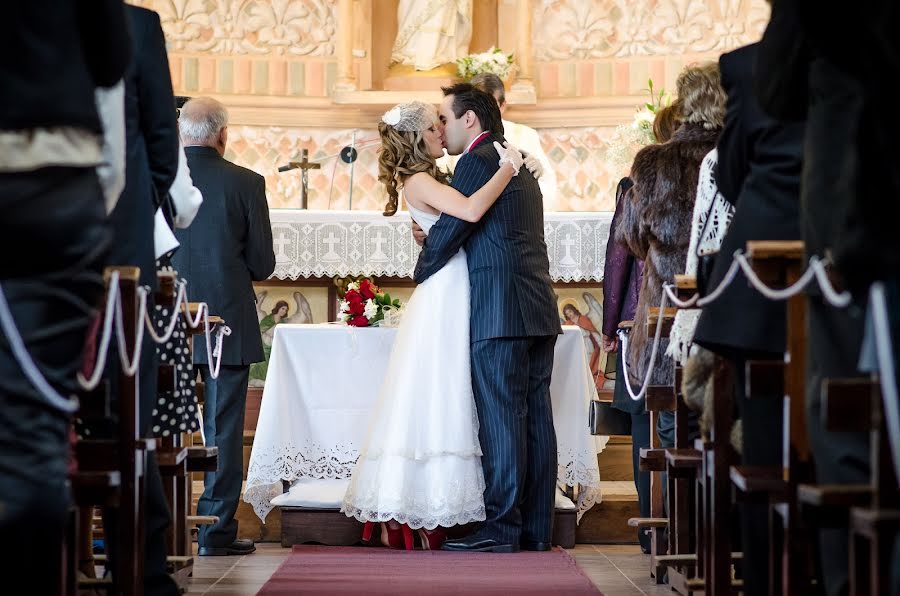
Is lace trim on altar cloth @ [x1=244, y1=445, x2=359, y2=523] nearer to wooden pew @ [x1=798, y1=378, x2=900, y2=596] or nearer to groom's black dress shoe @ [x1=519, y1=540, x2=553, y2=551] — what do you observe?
groom's black dress shoe @ [x1=519, y1=540, x2=553, y2=551]

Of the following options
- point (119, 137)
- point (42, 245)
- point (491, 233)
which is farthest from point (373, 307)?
point (42, 245)

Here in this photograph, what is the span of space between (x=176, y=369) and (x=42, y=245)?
2.03m

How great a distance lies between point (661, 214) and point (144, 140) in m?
2.07

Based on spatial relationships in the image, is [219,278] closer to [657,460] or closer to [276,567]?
[276,567]

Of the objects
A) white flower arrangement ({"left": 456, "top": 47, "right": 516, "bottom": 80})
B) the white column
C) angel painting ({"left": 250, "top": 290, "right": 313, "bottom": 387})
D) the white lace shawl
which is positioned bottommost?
angel painting ({"left": 250, "top": 290, "right": 313, "bottom": 387})

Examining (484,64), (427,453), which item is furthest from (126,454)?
(484,64)

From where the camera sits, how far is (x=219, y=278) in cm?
573

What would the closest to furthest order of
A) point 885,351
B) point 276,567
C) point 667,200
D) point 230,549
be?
point 885,351
point 667,200
point 276,567
point 230,549

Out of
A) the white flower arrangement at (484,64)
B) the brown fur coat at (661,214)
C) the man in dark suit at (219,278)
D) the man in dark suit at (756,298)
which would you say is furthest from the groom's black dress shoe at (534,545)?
the white flower arrangement at (484,64)

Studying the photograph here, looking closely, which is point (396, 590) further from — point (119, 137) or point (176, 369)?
point (119, 137)

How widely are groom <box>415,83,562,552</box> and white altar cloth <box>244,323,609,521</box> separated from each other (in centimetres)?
45

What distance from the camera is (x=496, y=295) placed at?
18.3 ft

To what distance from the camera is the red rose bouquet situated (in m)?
6.36

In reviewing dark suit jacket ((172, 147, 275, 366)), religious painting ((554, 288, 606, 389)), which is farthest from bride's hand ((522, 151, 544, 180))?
religious painting ((554, 288, 606, 389))
